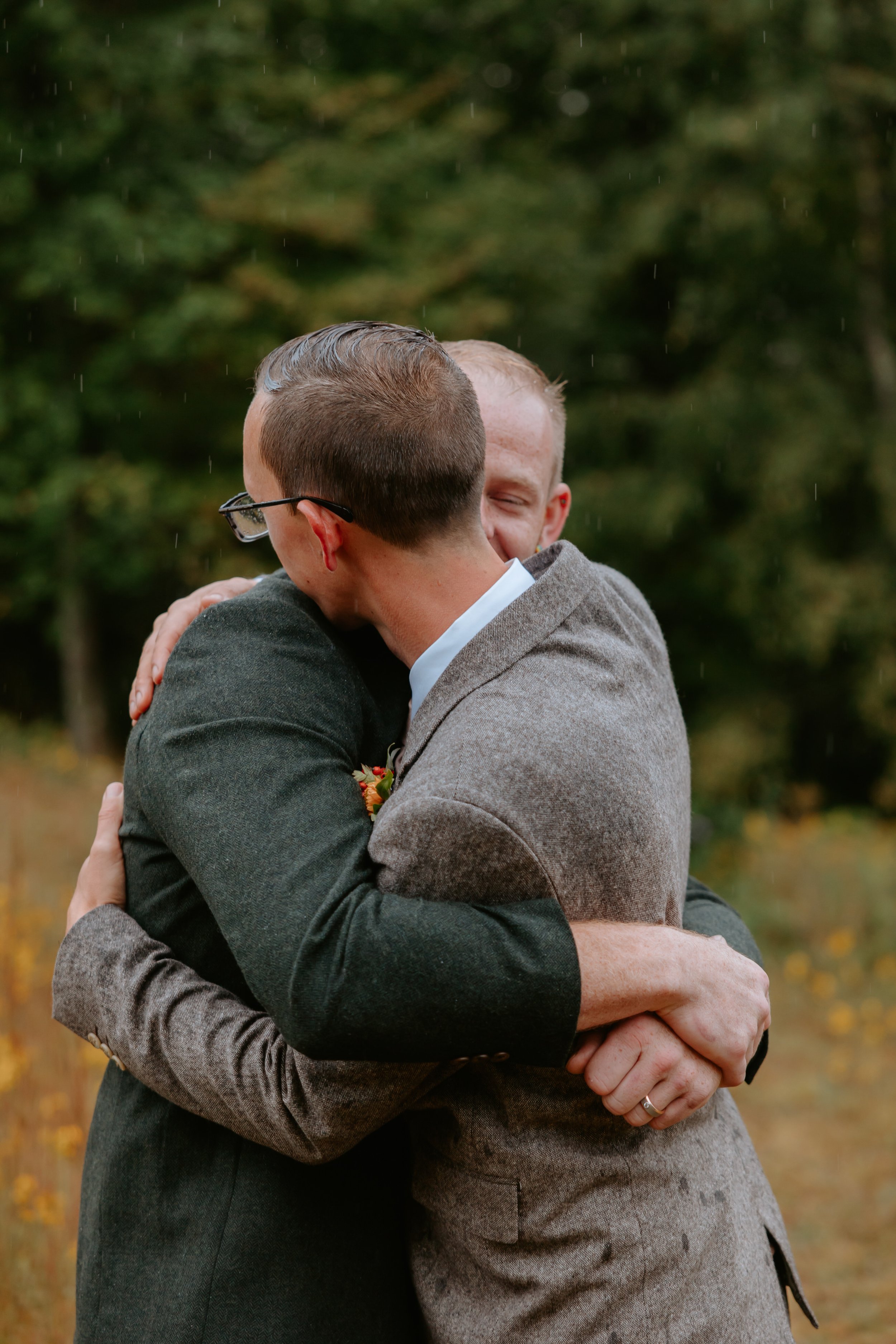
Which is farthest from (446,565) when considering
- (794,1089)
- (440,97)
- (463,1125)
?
(440,97)

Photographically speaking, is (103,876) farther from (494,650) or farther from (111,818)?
(494,650)

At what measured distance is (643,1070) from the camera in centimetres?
141

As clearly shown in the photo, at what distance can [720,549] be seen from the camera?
12438 millimetres

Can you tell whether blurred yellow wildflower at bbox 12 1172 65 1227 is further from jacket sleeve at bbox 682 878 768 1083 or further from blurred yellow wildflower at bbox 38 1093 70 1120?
jacket sleeve at bbox 682 878 768 1083

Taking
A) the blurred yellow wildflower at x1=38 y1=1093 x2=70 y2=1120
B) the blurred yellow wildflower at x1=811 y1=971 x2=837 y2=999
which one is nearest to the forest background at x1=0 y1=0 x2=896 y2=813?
the blurred yellow wildflower at x1=811 y1=971 x2=837 y2=999

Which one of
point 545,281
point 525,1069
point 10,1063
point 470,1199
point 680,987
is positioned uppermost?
point 680,987

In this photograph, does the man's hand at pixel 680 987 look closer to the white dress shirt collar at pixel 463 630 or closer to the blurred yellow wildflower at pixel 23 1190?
the white dress shirt collar at pixel 463 630

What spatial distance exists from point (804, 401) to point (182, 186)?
6.91 metres

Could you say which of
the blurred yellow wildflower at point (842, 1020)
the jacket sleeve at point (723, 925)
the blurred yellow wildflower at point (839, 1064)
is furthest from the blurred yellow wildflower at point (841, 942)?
the jacket sleeve at point (723, 925)

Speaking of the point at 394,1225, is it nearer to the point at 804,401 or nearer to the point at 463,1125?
the point at 463,1125

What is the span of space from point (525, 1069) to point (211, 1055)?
0.40 meters

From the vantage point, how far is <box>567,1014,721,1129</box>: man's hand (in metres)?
1.41

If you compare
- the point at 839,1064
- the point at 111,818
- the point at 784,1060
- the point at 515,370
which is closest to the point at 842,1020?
the point at 839,1064

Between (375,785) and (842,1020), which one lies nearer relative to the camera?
(375,785)
